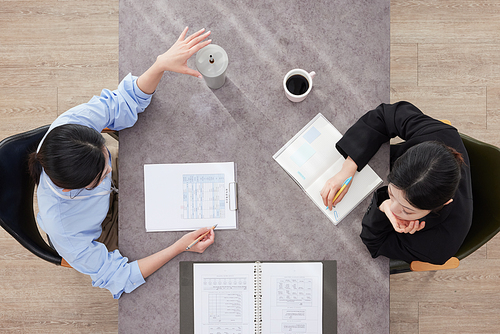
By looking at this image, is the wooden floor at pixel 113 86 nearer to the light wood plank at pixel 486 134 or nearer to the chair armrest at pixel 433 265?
the light wood plank at pixel 486 134

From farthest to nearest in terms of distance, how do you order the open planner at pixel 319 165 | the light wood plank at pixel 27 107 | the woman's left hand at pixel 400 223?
the light wood plank at pixel 27 107 < the open planner at pixel 319 165 < the woman's left hand at pixel 400 223

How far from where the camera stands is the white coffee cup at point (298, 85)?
991 mm

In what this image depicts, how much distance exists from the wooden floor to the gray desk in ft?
2.45

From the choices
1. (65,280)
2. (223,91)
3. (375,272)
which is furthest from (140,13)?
(65,280)

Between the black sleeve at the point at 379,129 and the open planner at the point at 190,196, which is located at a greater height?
the black sleeve at the point at 379,129

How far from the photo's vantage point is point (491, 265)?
1.64 metres

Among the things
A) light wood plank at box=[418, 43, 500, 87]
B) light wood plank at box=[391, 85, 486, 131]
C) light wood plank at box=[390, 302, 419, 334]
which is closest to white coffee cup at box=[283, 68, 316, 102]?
light wood plank at box=[391, 85, 486, 131]

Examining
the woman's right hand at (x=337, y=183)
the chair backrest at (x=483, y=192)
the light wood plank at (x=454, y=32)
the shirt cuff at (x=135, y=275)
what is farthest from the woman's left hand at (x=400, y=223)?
the light wood plank at (x=454, y=32)

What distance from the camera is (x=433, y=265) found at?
107 cm

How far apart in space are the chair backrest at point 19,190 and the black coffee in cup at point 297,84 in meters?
0.78

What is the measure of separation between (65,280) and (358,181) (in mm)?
1504

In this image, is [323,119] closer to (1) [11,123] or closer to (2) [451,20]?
(2) [451,20]

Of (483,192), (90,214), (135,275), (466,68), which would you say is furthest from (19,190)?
(466,68)

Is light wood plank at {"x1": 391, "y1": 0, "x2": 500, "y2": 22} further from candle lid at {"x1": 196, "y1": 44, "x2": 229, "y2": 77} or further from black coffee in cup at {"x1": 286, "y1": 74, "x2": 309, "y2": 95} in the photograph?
candle lid at {"x1": 196, "y1": 44, "x2": 229, "y2": 77}
